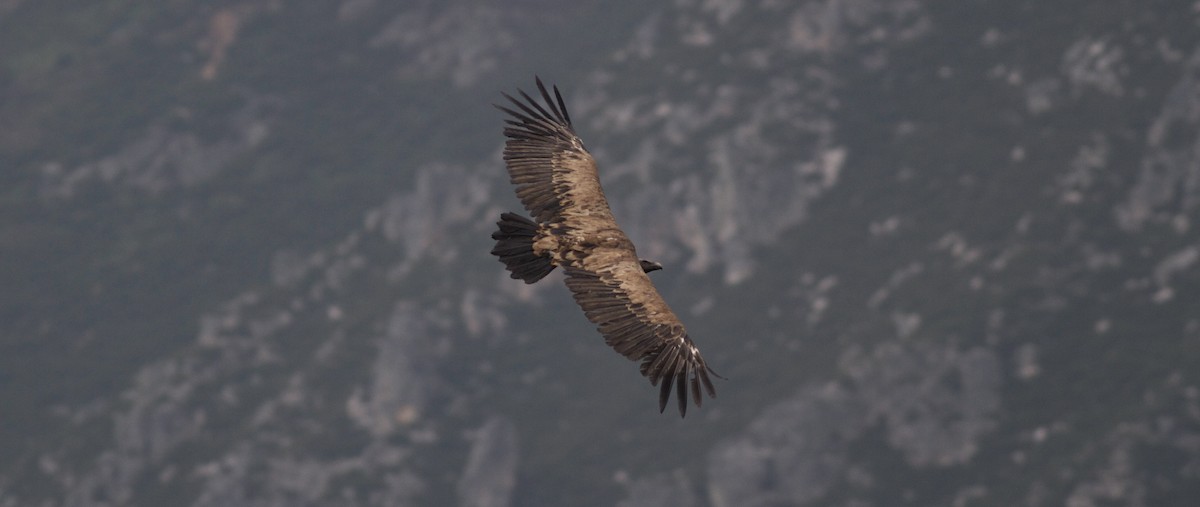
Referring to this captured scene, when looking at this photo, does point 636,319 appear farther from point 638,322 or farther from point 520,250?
point 520,250

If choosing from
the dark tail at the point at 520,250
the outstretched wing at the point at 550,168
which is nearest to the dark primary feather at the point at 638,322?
the dark tail at the point at 520,250

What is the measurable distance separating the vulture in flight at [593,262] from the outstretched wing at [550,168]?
0.03m

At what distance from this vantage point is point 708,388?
164 ft

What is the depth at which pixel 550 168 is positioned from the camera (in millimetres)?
60125

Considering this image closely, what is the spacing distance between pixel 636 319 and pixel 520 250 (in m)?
4.51

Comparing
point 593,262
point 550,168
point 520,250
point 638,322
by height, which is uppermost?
point 550,168

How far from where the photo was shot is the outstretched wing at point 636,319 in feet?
169

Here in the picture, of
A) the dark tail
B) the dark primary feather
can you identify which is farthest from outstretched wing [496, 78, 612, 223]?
the dark primary feather

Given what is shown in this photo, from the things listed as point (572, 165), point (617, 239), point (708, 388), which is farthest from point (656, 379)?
point (572, 165)

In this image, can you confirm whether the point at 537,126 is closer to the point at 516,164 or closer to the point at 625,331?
the point at 516,164

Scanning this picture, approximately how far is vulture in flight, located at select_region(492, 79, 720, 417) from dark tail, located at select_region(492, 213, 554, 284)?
0.03 m

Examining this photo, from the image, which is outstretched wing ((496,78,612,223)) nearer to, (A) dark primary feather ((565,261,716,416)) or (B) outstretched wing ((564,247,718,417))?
(B) outstretched wing ((564,247,718,417))

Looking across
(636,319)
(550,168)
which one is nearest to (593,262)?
(636,319)

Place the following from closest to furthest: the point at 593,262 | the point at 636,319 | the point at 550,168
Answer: the point at 636,319, the point at 593,262, the point at 550,168
